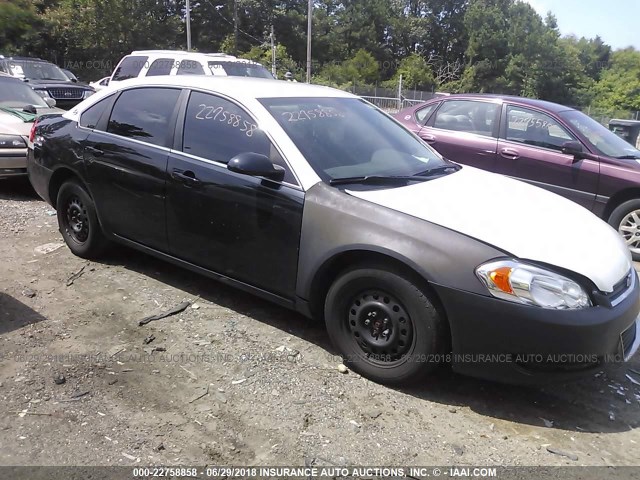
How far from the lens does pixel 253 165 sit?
11.5 ft

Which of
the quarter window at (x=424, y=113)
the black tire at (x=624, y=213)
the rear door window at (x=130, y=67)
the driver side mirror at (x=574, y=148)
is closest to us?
the black tire at (x=624, y=213)

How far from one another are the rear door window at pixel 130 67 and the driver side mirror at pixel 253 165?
11017 mm

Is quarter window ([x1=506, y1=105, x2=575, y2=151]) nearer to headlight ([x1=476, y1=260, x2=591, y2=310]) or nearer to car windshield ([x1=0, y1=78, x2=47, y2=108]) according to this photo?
headlight ([x1=476, y1=260, x2=591, y2=310])

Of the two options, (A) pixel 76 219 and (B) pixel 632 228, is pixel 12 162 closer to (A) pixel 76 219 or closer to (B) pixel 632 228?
(A) pixel 76 219

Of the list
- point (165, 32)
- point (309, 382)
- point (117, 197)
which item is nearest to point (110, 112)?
point (117, 197)

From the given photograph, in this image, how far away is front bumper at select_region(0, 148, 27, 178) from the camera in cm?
725

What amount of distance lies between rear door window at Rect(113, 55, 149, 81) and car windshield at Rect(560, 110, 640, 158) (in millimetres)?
9994

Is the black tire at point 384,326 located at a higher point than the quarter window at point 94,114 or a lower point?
lower

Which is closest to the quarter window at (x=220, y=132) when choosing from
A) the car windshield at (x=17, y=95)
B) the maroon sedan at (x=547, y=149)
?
the maroon sedan at (x=547, y=149)

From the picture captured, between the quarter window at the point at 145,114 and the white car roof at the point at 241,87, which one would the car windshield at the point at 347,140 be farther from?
the quarter window at the point at 145,114

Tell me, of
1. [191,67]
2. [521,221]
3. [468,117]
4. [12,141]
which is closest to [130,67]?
[191,67]

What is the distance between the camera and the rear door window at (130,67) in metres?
13.4

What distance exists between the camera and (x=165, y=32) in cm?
4572

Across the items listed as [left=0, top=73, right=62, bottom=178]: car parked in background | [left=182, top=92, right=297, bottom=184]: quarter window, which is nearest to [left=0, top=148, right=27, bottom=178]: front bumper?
[left=0, top=73, right=62, bottom=178]: car parked in background
